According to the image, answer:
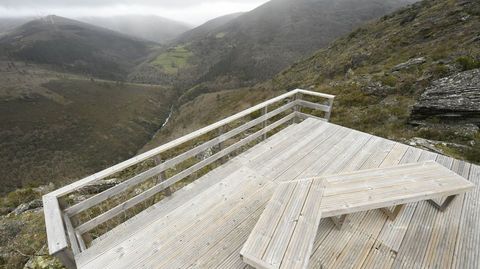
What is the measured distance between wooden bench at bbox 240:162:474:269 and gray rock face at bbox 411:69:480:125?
14.6ft

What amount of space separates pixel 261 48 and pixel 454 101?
151 meters

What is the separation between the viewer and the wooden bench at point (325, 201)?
87.4 inches

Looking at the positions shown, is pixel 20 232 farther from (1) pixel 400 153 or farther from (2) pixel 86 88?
(2) pixel 86 88

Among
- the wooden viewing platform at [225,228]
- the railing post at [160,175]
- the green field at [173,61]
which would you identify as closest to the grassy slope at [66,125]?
the railing post at [160,175]

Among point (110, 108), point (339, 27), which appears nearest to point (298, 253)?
point (110, 108)

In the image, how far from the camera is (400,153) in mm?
4691

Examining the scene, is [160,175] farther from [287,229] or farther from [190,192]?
[287,229]

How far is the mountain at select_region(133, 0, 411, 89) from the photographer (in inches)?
4488

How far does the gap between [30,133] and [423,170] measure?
90.5 meters

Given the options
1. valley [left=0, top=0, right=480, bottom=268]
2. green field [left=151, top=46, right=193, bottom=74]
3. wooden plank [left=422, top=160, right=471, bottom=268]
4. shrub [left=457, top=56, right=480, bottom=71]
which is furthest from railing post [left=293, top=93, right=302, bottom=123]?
green field [left=151, top=46, right=193, bottom=74]

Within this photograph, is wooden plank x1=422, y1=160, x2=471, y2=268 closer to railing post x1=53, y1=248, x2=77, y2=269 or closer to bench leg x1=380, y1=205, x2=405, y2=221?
bench leg x1=380, y1=205, x2=405, y2=221

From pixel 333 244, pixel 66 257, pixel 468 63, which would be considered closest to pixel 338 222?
pixel 333 244

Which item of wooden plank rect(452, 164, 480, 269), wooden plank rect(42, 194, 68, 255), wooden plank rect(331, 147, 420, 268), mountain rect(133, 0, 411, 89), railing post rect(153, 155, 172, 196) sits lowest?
mountain rect(133, 0, 411, 89)

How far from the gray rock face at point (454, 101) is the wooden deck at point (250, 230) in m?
3.03
